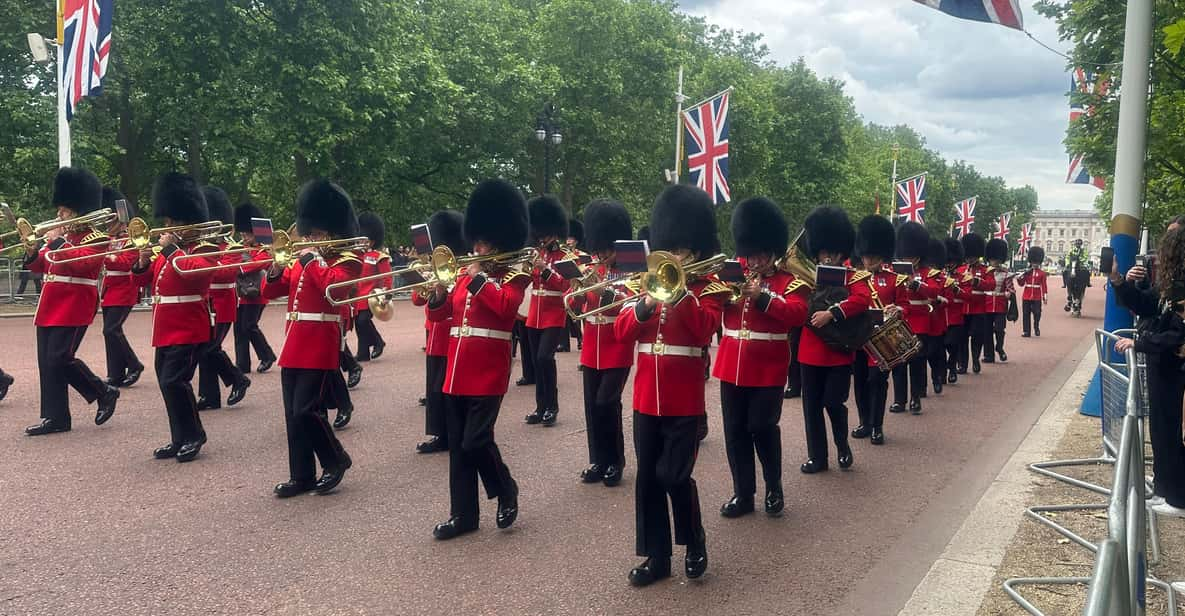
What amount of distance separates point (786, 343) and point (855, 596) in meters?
1.70

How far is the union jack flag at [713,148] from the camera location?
16453 mm

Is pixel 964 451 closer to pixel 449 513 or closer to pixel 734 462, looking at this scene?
pixel 734 462

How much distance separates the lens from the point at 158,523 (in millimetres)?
4941

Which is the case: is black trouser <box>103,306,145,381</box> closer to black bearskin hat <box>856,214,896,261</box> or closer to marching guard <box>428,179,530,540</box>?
marching guard <box>428,179,530,540</box>

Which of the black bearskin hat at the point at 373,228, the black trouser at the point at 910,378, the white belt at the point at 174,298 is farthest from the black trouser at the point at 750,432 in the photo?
the black bearskin hat at the point at 373,228

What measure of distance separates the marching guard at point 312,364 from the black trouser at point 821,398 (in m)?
3.13

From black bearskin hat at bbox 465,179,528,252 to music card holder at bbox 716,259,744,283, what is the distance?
1264mm

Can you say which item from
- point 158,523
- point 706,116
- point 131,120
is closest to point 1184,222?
point 158,523

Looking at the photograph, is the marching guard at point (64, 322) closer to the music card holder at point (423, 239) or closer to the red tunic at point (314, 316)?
the red tunic at point (314, 316)

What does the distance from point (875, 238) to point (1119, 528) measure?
21.2 ft

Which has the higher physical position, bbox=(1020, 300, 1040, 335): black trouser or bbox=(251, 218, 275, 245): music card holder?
bbox=(251, 218, 275, 245): music card holder

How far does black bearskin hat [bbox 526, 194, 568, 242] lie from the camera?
827cm

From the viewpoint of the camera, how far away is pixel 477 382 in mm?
4848


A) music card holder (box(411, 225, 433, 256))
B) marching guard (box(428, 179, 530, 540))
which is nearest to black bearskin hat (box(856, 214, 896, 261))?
music card holder (box(411, 225, 433, 256))
